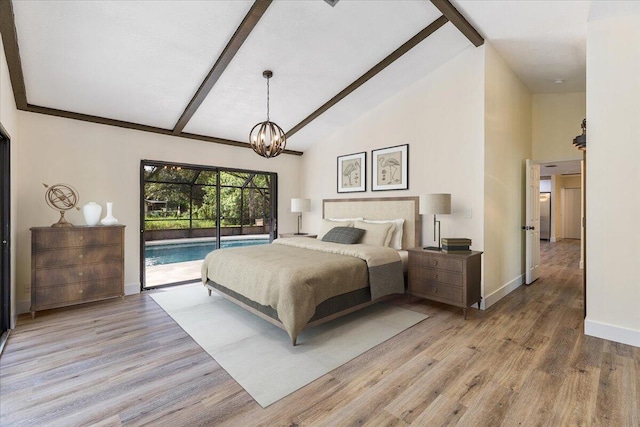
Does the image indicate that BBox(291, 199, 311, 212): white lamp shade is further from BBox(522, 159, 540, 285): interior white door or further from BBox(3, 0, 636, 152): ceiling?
BBox(522, 159, 540, 285): interior white door

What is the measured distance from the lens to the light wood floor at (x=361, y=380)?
6.10 ft

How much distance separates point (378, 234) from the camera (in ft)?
15.0

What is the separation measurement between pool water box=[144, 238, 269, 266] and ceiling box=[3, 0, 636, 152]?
12.6 ft

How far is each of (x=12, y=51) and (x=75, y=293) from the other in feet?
8.85

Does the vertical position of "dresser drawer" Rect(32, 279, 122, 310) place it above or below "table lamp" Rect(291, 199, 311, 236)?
below

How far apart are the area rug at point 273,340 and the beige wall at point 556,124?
152 inches

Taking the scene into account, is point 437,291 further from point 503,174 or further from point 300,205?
point 300,205

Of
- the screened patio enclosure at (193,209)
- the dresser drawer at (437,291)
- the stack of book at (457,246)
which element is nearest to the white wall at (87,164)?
the screened patio enclosure at (193,209)

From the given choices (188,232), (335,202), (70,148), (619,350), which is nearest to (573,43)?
(619,350)

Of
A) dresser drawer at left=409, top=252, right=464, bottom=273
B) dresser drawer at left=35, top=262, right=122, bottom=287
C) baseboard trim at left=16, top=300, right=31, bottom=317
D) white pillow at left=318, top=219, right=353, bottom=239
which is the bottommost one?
baseboard trim at left=16, top=300, right=31, bottom=317

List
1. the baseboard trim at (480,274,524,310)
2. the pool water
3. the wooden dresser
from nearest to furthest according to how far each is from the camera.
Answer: the wooden dresser
the baseboard trim at (480,274,524,310)
the pool water

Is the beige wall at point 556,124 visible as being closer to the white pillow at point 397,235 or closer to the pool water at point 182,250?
the white pillow at point 397,235

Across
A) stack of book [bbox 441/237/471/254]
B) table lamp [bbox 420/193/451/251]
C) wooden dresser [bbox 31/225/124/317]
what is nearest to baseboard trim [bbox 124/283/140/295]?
wooden dresser [bbox 31/225/124/317]

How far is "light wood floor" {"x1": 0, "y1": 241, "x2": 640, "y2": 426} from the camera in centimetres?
186
